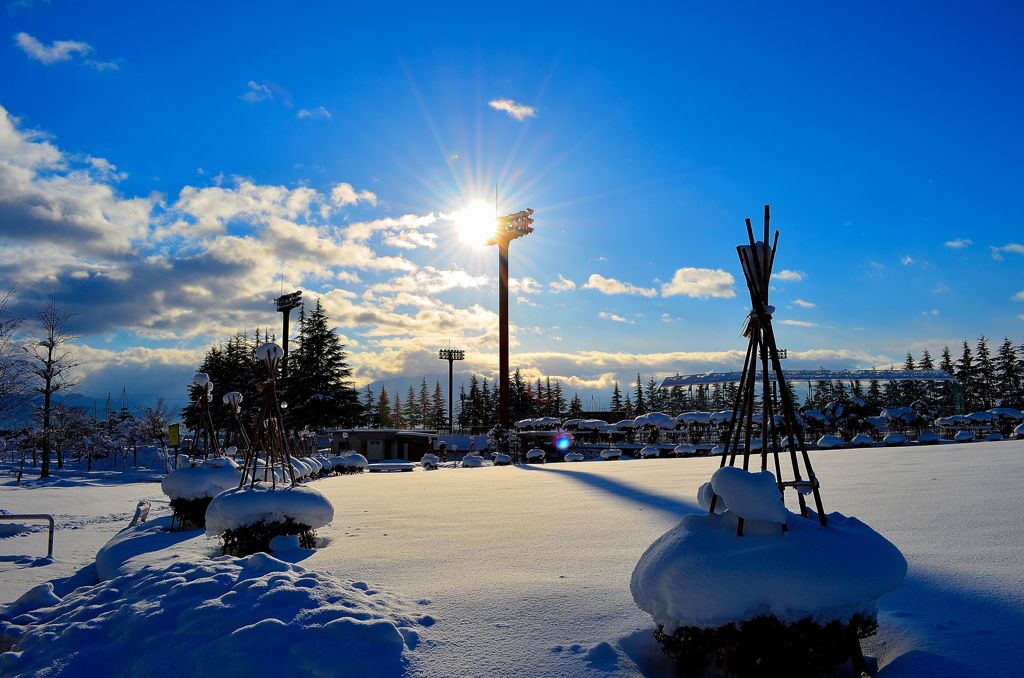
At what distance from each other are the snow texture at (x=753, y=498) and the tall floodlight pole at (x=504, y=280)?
129 feet

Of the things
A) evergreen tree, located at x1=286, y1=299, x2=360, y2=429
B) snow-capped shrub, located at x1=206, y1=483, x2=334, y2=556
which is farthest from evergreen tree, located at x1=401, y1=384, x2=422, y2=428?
snow-capped shrub, located at x1=206, y1=483, x2=334, y2=556

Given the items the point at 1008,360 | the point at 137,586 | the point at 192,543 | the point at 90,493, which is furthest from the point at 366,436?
the point at 1008,360

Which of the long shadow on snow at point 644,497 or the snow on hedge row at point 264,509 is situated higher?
the snow on hedge row at point 264,509

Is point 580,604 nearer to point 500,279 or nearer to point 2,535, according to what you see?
point 2,535

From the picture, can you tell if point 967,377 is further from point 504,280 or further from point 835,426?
point 504,280

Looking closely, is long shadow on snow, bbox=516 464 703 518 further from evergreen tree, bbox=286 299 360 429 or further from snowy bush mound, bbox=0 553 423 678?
evergreen tree, bbox=286 299 360 429

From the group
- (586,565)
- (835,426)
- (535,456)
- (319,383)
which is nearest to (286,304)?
(319,383)

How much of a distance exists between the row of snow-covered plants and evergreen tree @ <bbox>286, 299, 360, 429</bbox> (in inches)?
512

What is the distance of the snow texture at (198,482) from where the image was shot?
926 cm

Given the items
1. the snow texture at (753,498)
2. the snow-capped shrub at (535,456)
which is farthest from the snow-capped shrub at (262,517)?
the snow-capped shrub at (535,456)

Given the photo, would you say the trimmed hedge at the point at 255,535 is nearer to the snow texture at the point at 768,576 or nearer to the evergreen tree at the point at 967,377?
the snow texture at the point at 768,576

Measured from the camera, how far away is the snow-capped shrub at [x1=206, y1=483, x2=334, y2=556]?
22.1 ft

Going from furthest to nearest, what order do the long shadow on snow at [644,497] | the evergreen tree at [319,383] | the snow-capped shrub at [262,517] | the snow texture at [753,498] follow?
1. the evergreen tree at [319,383]
2. the long shadow on snow at [644,497]
3. the snow-capped shrub at [262,517]
4. the snow texture at [753,498]

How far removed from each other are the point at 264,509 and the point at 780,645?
18.1 feet
